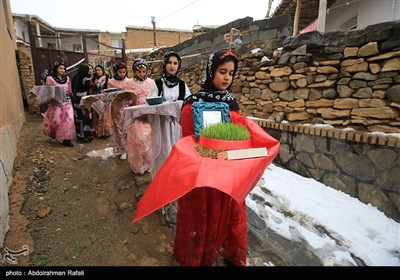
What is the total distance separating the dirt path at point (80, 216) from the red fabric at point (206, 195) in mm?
455

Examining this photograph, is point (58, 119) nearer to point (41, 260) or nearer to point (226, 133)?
point (41, 260)

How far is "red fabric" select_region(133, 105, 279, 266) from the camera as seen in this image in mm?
1139

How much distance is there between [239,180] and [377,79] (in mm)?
3086

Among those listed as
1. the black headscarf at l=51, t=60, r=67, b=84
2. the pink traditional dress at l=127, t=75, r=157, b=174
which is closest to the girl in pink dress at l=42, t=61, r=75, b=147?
the black headscarf at l=51, t=60, r=67, b=84

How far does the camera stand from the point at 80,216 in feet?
8.34

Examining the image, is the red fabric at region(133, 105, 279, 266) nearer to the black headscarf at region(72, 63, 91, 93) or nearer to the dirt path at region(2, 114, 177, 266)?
the dirt path at region(2, 114, 177, 266)

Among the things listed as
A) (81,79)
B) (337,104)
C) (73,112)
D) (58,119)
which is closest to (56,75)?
(81,79)

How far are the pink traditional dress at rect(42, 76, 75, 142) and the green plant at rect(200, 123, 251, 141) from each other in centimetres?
399

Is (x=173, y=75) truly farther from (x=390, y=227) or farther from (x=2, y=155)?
(x=390, y=227)

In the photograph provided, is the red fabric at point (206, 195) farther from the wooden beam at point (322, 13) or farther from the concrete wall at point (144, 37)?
the concrete wall at point (144, 37)

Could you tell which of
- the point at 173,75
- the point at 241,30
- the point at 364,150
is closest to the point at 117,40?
the point at 241,30

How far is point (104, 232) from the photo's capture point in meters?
2.30

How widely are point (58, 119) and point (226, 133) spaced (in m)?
4.16
